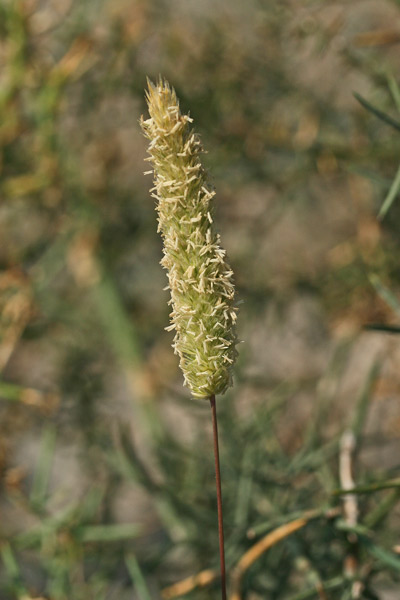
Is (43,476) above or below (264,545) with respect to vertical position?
below

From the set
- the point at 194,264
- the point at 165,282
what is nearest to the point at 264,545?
the point at 194,264

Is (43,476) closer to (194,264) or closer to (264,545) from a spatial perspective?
(264,545)

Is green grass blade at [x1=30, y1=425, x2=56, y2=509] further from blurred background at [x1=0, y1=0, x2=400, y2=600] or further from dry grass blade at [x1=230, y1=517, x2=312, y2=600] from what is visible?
dry grass blade at [x1=230, y1=517, x2=312, y2=600]

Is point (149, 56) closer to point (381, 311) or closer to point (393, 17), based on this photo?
point (393, 17)

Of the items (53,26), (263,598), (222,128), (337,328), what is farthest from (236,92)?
(263,598)

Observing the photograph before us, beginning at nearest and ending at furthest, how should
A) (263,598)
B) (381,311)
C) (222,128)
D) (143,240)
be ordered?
(263,598) → (381,311) → (222,128) → (143,240)

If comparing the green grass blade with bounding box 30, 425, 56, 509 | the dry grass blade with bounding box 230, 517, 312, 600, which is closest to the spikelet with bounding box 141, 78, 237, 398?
the dry grass blade with bounding box 230, 517, 312, 600
